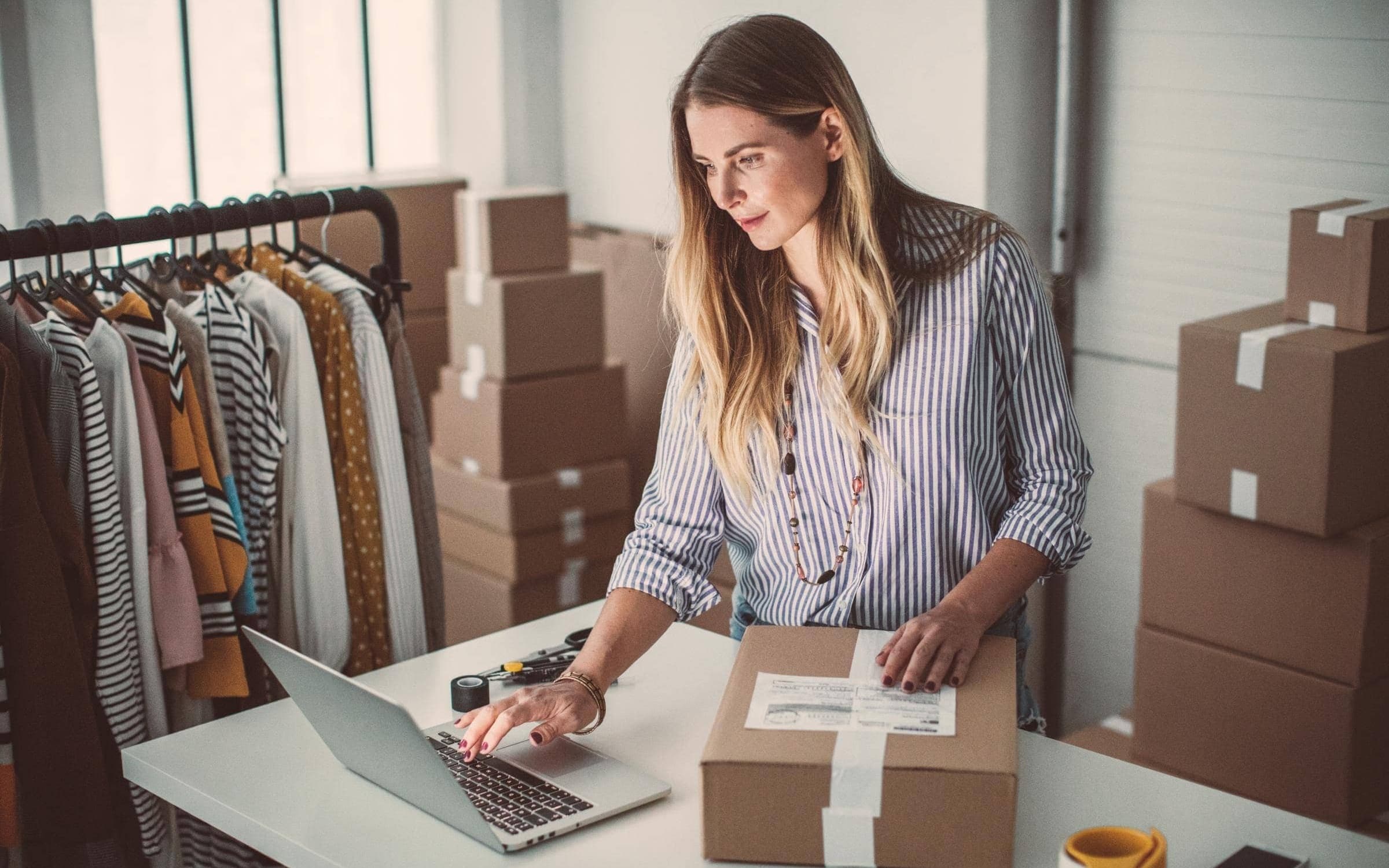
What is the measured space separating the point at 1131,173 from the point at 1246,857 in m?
1.98

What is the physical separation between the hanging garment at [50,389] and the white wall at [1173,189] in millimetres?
2091

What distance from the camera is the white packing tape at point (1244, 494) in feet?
7.79

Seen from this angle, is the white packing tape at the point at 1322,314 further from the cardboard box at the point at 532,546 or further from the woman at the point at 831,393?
the cardboard box at the point at 532,546

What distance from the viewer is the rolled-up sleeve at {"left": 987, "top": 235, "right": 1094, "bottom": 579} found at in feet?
4.94

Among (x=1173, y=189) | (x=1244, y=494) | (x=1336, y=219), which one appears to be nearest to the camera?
(x=1336, y=219)

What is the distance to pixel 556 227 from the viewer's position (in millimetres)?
3391

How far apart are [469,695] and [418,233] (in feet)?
7.91

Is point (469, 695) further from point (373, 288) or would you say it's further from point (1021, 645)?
point (373, 288)

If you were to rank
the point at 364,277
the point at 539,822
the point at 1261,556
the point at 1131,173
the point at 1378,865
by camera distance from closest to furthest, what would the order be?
the point at 1378,865, the point at 539,822, the point at 364,277, the point at 1261,556, the point at 1131,173

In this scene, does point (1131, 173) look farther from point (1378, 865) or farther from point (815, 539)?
point (1378, 865)

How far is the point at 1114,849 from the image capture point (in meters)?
1.06

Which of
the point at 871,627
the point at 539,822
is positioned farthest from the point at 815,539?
the point at 539,822

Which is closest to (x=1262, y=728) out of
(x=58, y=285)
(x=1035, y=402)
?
(x=1035, y=402)

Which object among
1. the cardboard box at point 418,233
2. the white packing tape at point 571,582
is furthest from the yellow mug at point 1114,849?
the cardboard box at point 418,233
